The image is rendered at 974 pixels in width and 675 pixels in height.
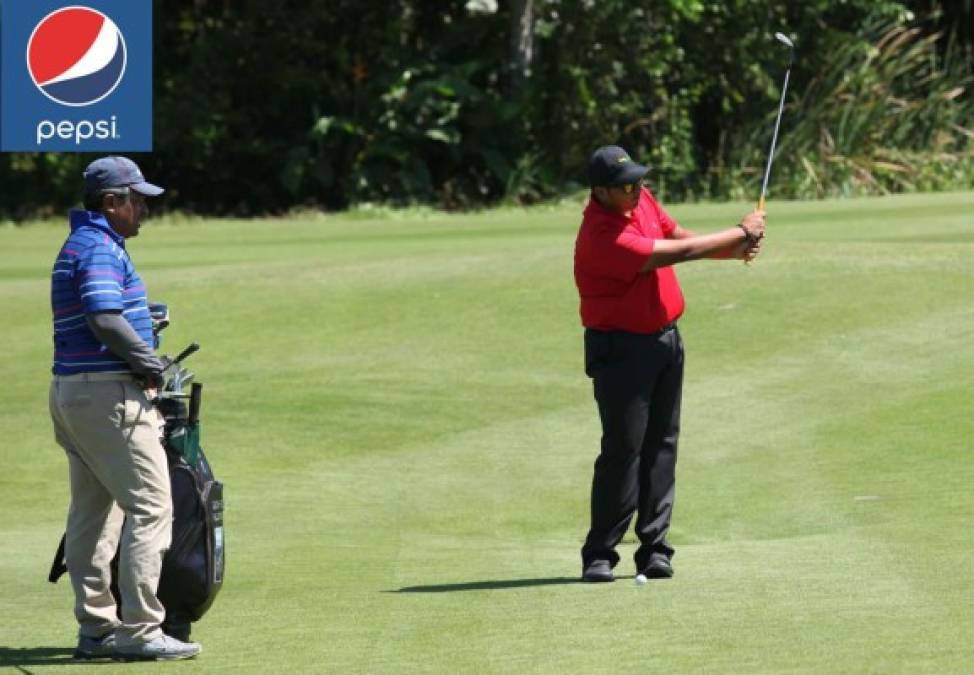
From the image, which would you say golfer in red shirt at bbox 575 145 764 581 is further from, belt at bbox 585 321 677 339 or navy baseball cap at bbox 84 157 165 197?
navy baseball cap at bbox 84 157 165 197

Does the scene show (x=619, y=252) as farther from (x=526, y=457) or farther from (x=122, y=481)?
(x=526, y=457)

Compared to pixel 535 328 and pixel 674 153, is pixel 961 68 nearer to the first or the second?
pixel 674 153

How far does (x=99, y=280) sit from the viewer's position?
6.94m

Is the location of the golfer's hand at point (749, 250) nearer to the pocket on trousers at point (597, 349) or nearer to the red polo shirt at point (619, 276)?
the red polo shirt at point (619, 276)

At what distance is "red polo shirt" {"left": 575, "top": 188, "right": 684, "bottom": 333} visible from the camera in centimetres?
839

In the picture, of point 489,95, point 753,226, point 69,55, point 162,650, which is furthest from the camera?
point 489,95

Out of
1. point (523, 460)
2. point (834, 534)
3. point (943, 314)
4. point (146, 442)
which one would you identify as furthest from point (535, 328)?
point (146, 442)

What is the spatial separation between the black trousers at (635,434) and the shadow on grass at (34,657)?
2421 mm

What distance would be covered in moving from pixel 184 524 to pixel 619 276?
2.13m

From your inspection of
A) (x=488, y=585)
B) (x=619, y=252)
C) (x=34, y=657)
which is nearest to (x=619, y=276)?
(x=619, y=252)

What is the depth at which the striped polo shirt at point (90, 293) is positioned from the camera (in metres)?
6.95

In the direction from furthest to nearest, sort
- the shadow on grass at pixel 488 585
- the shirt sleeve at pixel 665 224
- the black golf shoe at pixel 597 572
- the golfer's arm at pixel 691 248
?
the shirt sleeve at pixel 665 224, the black golf shoe at pixel 597 572, the shadow on grass at pixel 488 585, the golfer's arm at pixel 691 248

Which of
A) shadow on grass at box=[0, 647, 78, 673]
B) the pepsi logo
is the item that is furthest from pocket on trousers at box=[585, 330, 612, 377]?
the pepsi logo

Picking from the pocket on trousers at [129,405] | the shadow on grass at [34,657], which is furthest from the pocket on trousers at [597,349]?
the shadow on grass at [34,657]
